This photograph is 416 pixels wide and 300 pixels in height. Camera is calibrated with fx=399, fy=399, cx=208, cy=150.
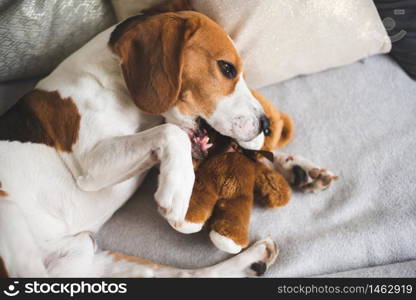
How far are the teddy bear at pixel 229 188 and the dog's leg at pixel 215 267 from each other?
66mm

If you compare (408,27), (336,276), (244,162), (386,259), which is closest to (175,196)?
(244,162)

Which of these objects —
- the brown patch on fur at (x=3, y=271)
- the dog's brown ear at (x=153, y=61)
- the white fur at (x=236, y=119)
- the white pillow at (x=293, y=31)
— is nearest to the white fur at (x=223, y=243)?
the white fur at (x=236, y=119)

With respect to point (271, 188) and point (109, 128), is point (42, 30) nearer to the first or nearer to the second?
point (109, 128)

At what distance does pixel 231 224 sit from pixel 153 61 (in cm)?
64

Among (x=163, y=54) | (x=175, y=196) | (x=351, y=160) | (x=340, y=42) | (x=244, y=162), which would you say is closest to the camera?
(x=175, y=196)

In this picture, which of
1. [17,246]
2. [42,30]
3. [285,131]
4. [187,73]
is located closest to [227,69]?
[187,73]

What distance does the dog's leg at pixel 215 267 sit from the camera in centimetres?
148

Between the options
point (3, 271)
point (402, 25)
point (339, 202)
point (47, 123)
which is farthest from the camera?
point (402, 25)

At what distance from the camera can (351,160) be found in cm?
178

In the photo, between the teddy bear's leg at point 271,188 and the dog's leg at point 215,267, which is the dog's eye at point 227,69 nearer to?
the teddy bear's leg at point 271,188

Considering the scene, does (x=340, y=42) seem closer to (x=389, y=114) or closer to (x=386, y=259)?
(x=389, y=114)

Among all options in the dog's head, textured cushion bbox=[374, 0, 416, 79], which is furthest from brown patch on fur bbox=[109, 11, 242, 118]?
textured cushion bbox=[374, 0, 416, 79]

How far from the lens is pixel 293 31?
1.81 meters

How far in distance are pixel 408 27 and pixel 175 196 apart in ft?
5.19
